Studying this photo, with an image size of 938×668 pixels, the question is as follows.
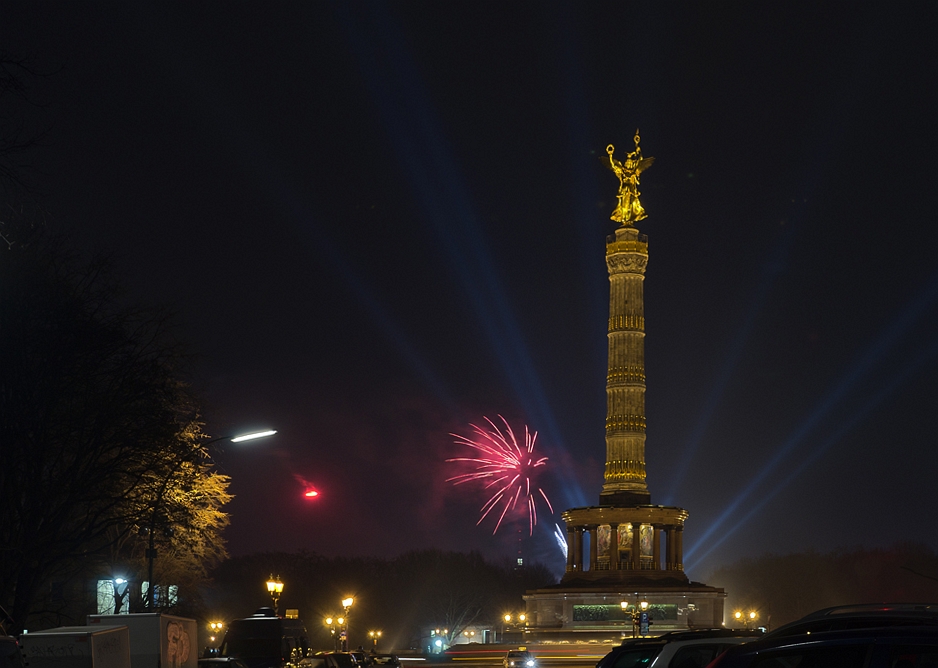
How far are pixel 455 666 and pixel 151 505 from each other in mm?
31182

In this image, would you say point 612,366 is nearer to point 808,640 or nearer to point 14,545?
point 14,545

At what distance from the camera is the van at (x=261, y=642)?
32750 mm

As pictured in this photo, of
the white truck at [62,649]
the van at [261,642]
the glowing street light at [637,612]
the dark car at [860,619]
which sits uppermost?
the dark car at [860,619]

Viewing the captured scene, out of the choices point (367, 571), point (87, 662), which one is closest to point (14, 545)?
point (87, 662)

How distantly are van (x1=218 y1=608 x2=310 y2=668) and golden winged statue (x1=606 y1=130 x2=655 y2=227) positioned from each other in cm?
6170

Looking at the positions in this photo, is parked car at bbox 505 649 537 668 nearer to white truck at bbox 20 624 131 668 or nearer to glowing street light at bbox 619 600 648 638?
glowing street light at bbox 619 600 648 638

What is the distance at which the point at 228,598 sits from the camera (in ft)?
432

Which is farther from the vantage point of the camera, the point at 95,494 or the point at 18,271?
the point at 95,494

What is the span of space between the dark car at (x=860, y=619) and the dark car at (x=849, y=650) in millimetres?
227

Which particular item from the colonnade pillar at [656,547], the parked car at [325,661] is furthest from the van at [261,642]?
the colonnade pillar at [656,547]

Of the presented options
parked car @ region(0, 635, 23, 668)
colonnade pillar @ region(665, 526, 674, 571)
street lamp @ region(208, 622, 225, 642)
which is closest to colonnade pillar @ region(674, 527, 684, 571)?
colonnade pillar @ region(665, 526, 674, 571)

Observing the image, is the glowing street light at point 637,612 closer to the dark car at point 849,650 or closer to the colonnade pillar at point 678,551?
the colonnade pillar at point 678,551

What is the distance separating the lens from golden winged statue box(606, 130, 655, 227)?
91.8 meters

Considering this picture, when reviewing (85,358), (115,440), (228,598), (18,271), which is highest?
(18,271)
